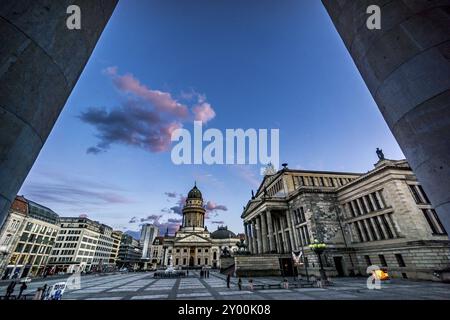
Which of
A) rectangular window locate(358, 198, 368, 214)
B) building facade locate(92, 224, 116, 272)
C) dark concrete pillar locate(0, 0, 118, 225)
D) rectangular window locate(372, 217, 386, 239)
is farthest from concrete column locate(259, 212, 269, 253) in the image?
building facade locate(92, 224, 116, 272)

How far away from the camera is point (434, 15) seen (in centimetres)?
272

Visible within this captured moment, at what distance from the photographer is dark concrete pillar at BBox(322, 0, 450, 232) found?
2.43m

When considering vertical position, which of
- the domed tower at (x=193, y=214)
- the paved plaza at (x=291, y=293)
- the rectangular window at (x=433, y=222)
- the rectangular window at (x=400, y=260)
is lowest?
the paved plaza at (x=291, y=293)

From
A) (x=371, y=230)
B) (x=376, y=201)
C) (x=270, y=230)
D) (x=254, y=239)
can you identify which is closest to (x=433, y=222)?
(x=376, y=201)

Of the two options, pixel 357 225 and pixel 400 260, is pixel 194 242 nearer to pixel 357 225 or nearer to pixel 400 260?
pixel 357 225

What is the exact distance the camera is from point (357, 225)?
29266mm

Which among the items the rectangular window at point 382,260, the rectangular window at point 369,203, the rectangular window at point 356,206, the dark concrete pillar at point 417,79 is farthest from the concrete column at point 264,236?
the dark concrete pillar at point 417,79

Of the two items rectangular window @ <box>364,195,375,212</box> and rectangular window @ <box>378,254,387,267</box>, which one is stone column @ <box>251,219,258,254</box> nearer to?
rectangular window @ <box>364,195,375,212</box>

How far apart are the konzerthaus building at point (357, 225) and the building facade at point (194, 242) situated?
167 ft

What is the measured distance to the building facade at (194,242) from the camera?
288 feet

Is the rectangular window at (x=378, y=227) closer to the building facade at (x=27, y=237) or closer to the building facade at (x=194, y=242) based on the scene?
the building facade at (x=194, y=242)

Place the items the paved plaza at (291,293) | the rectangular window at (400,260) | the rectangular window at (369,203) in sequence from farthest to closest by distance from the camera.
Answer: the rectangular window at (369,203) < the rectangular window at (400,260) < the paved plaza at (291,293)

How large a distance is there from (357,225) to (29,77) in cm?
3545
